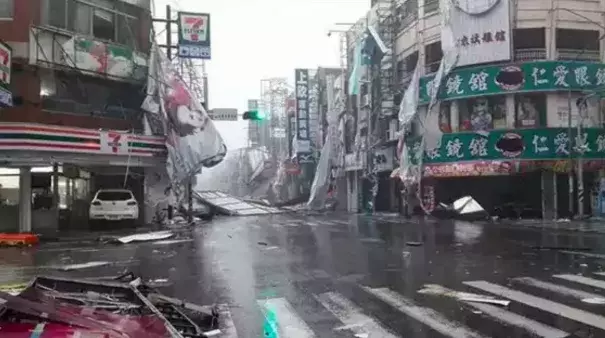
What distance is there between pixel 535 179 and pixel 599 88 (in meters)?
5.90

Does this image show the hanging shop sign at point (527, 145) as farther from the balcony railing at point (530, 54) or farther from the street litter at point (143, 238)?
the street litter at point (143, 238)

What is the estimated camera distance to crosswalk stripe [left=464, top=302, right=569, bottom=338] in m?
6.83

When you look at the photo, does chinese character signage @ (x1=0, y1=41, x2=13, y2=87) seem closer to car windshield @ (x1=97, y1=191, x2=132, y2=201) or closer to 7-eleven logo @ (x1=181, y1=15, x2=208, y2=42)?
car windshield @ (x1=97, y1=191, x2=132, y2=201)

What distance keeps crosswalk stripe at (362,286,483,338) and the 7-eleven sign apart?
17.8 meters

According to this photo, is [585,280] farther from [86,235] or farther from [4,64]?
[86,235]

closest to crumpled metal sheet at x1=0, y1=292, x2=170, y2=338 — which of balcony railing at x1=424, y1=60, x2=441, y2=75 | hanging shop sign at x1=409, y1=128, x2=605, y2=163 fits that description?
hanging shop sign at x1=409, y1=128, x2=605, y2=163

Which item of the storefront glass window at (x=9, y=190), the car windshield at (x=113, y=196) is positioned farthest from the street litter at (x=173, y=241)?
the storefront glass window at (x=9, y=190)

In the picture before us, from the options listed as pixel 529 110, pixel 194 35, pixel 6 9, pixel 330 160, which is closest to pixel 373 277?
pixel 6 9

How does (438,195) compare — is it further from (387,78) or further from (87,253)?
(87,253)

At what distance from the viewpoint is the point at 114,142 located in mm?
25156

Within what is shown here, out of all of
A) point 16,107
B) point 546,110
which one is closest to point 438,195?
point 546,110

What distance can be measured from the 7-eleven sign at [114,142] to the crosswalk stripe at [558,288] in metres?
18.8

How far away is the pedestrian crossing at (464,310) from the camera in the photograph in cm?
705

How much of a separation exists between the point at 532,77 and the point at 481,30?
3.70 metres
